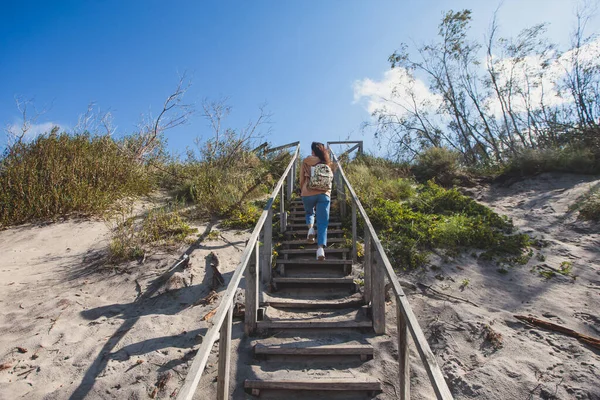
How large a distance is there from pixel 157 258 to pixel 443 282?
4520 millimetres

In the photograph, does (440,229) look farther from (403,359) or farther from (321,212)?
(403,359)

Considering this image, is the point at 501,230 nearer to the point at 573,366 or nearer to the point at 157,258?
the point at 573,366

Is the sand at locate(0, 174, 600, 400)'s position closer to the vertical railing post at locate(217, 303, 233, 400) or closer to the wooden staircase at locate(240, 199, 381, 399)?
the wooden staircase at locate(240, 199, 381, 399)

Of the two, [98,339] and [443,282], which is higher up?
[443,282]

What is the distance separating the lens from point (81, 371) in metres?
2.98

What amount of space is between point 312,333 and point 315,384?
831 mm

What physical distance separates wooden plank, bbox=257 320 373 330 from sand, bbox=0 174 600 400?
0.21m

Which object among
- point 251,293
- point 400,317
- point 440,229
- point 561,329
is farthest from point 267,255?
point 561,329

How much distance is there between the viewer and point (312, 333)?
11.9ft

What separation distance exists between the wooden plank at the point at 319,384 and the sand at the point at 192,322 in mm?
120

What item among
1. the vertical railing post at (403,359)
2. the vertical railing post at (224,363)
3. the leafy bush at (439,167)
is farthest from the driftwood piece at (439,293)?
the leafy bush at (439,167)

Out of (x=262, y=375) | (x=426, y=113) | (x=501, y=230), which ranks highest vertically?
(x=426, y=113)

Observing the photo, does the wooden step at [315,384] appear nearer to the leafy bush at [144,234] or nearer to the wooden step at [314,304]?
the wooden step at [314,304]

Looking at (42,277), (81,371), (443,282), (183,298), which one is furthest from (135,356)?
(443,282)
